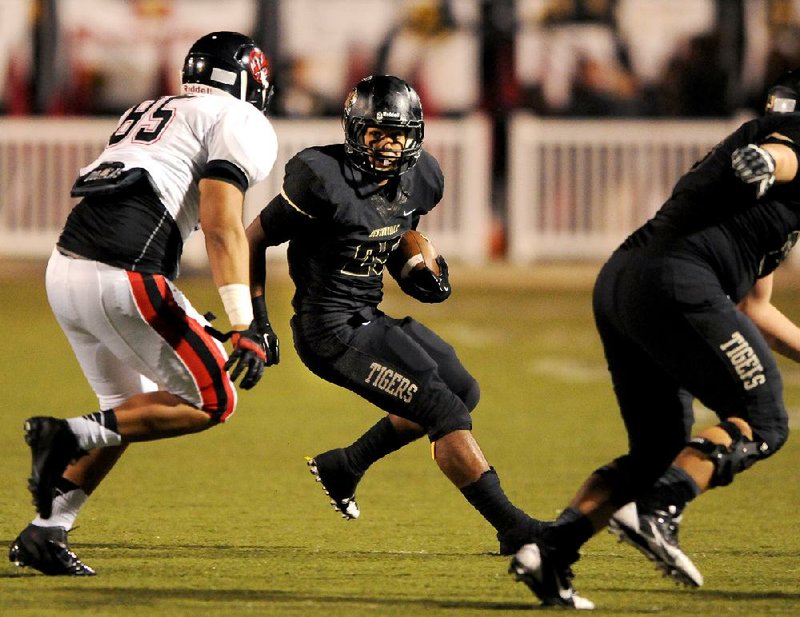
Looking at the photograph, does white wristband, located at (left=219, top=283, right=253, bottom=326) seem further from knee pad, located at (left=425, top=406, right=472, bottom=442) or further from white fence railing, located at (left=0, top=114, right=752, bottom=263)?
white fence railing, located at (left=0, top=114, right=752, bottom=263)

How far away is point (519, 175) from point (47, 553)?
11.0 metres

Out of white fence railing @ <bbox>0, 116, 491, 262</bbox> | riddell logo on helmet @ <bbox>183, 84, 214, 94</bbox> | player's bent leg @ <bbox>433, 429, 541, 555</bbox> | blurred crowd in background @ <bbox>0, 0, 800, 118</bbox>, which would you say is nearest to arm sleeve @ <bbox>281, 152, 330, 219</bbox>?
riddell logo on helmet @ <bbox>183, 84, 214, 94</bbox>

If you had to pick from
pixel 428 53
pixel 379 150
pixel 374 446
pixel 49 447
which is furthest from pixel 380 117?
pixel 428 53

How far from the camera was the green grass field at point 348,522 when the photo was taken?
5570 millimetres

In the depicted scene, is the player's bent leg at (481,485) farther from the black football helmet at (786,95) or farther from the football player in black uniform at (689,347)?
the black football helmet at (786,95)

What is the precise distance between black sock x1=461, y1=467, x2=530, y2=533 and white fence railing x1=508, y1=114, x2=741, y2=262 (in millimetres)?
10403

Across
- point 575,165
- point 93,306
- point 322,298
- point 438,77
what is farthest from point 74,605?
point 438,77

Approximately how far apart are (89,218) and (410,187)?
45.9 inches

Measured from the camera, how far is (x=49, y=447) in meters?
5.66

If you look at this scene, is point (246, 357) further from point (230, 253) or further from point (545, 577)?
point (545, 577)

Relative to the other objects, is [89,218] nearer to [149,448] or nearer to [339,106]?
[149,448]

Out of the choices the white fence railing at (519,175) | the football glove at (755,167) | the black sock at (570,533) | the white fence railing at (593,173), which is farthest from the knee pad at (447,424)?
the white fence railing at (593,173)

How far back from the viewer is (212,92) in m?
6.18

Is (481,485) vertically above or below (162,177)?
below
